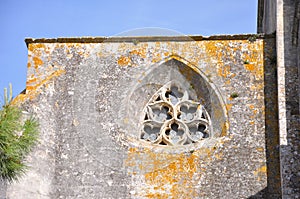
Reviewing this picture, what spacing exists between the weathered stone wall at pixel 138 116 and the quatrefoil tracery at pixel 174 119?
0.12m

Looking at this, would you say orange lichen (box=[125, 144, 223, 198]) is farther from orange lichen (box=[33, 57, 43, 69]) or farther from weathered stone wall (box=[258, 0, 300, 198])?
orange lichen (box=[33, 57, 43, 69])

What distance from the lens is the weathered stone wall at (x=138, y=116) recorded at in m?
10.7

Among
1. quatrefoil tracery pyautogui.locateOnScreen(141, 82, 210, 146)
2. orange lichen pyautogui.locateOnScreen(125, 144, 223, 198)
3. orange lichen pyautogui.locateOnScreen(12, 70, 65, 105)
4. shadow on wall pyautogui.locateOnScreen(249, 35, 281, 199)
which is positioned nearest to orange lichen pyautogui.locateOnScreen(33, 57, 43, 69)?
orange lichen pyautogui.locateOnScreen(12, 70, 65, 105)

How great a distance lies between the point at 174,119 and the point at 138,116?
21.2 inches

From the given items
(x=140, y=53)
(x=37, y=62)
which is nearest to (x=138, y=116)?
(x=140, y=53)

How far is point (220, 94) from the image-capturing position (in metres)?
11.3

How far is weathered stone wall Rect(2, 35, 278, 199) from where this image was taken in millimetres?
10672

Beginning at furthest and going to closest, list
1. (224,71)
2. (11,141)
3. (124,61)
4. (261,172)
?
1. (124,61)
2. (224,71)
3. (261,172)
4. (11,141)

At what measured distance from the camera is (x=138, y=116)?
11.6m

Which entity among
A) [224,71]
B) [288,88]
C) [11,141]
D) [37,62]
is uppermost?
[37,62]

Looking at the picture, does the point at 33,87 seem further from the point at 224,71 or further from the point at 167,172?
the point at 224,71

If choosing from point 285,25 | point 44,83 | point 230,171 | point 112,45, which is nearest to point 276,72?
point 285,25

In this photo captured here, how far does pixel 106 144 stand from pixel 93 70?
47.9 inches

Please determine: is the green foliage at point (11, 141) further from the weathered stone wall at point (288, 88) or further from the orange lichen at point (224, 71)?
the orange lichen at point (224, 71)
